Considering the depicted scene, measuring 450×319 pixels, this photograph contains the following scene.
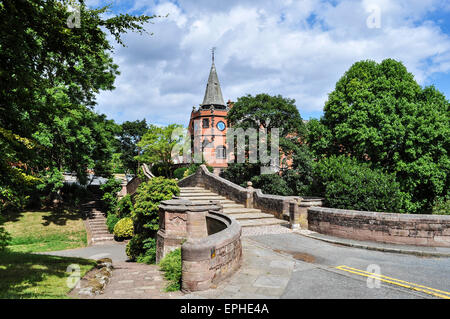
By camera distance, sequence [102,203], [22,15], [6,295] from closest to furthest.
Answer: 1. [6,295]
2. [22,15]
3. [102,203]

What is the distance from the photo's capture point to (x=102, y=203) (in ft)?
97.3

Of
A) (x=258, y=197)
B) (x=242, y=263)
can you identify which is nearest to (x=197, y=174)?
(x=258, y=197)

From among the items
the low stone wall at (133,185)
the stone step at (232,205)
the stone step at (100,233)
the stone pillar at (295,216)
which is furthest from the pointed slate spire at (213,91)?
the stone pillar at (295,216)

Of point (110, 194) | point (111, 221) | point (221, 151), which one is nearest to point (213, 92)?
point (221, 151)

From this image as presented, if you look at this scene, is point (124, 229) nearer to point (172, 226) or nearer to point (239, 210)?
point (239, 210)

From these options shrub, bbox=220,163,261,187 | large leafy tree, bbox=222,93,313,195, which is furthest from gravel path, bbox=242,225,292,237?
shrub, bbox=220,163,261,187

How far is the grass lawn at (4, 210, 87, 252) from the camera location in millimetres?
18900

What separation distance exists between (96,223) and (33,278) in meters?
19.5

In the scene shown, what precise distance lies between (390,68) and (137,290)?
2144 cm

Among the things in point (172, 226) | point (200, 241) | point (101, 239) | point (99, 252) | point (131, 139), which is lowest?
point (99, 252)

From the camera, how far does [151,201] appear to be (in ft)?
43.2

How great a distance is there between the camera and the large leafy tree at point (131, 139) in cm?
5904

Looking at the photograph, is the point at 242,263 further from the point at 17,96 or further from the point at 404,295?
the point at 17,96

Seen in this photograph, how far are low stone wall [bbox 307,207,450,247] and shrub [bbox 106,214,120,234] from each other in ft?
60.7
